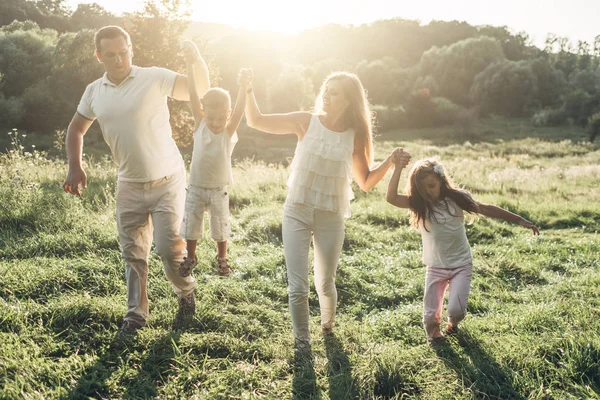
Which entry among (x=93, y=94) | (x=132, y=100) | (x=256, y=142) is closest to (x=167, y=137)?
(x=132, y=100)

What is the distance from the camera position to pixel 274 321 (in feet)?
14.9

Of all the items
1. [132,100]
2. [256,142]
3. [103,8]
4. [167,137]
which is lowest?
[256,142]

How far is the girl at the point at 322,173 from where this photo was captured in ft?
12.6

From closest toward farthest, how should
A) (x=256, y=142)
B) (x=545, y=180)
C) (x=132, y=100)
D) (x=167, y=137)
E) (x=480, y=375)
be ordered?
(x=480, y=375)
(x=132, y=100)
(x=167, y=137)
(x=545, y=180)
(x=256, y=142)

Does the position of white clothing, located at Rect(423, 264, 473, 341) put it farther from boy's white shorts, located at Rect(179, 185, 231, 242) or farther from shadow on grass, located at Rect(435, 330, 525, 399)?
boy's white shorts, located at Rect(179, 185, 231, 242)

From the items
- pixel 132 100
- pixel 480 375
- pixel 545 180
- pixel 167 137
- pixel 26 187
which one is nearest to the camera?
pixel 480 375

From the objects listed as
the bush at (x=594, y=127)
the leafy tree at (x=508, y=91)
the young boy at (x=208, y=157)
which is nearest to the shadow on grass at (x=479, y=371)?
the young boy at (x=208, y=157)

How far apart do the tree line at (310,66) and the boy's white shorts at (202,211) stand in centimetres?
1224

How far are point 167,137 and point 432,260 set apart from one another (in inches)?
103

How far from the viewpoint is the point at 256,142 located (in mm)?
34438

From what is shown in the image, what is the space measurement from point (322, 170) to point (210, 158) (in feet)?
3.24

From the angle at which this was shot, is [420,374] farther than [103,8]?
No

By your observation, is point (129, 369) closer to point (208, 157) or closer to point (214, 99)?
point (208, 157)

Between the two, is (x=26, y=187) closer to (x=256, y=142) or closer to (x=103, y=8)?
(x=256, y=142)
